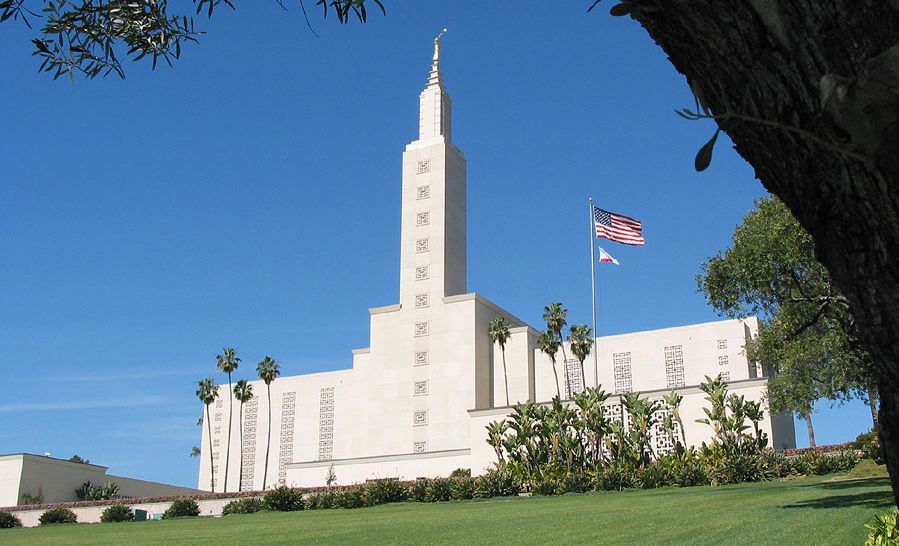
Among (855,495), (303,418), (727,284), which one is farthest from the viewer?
(303,418)

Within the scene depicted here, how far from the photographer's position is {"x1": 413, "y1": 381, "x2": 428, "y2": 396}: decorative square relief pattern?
5853 centimetres

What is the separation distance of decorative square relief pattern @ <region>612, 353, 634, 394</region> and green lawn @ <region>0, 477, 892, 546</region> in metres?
30.5

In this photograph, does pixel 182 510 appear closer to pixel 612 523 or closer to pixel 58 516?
pixel 58 516

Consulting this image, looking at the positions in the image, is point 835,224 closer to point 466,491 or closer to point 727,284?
point 727,284

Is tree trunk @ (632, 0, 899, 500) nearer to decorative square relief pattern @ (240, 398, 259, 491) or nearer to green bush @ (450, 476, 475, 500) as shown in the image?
green bush @ (450, 476, 475, 500)

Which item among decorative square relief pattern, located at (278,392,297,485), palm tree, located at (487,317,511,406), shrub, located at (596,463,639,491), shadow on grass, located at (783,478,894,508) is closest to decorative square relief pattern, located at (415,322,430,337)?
palm tree, located at (487,317,511,406)

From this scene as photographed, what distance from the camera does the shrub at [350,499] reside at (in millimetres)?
37303

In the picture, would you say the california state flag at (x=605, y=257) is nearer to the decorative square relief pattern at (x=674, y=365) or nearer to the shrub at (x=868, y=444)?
the shrub at (x=868, y=444)

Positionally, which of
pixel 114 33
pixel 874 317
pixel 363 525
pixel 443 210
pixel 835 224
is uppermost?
pixel 443 210

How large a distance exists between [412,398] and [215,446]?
84.8 feet

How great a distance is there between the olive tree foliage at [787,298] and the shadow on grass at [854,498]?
9.60 ft

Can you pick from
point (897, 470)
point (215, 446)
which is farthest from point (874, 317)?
point (215, 446)

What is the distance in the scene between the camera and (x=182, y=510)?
4306 centimetres

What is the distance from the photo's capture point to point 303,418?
2810 inches
